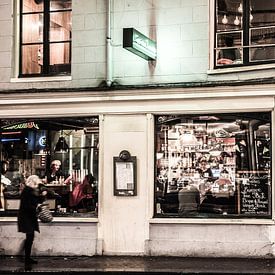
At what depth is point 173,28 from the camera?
1266 cm

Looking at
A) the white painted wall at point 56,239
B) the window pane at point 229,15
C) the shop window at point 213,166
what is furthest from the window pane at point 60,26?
the white painted wall at point 56,239

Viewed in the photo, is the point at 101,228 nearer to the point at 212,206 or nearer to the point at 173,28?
the point at 212,206

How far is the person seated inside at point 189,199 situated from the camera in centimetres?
1257

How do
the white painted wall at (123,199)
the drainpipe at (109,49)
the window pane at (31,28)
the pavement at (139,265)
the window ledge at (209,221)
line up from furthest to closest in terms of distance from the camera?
the window pane at (31,28), the drainpipe at (109,49), the white painted wall at (123,199), the window ledge at (209,221), the pavement at (139,265)

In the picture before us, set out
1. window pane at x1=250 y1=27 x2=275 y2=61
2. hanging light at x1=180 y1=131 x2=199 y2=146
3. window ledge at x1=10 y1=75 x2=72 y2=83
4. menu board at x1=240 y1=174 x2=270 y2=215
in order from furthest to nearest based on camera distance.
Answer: window ledge at x1=10 y1=75 x2=72 y2=83 → hanging light at x1=180 y1=131 x2=199 y2=146 → window pane at x1=250 y1=27 x2=275 y2=61 → menu board at x1=240 y1=174 x2=270 y2=215

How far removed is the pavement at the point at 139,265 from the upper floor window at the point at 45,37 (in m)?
4.09

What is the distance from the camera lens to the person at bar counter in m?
13.3

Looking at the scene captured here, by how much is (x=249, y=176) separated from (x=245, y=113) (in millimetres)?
1256

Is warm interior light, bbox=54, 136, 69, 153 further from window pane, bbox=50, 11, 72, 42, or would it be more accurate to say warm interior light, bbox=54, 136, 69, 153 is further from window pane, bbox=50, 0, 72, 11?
window pane, bbox=50, 0, 72, 11

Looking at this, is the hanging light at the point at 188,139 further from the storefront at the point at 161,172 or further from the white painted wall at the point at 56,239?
the white painted wall at the point at 56,239

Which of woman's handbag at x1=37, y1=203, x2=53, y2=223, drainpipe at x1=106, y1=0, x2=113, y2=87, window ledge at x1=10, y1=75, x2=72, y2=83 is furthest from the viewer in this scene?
window ledge at x1=10, y1=75, x2=72, y2=83

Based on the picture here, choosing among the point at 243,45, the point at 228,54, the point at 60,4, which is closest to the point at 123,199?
the point at 228,54

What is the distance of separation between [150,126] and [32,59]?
317 cm

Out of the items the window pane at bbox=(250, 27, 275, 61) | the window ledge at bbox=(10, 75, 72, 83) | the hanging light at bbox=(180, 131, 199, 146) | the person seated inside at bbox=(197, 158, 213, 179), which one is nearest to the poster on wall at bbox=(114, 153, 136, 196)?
the hanging light at bbox=(180, 131, 199, 146)
